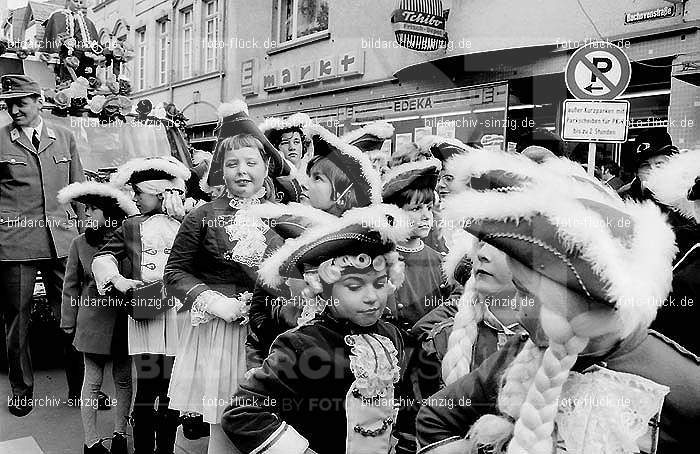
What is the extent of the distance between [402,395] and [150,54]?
18.4 m

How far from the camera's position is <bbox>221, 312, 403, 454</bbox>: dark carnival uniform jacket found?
6.14 feet

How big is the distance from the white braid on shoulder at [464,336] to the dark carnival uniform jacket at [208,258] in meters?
1.30

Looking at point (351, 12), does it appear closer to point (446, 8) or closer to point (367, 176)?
point (446, 8)

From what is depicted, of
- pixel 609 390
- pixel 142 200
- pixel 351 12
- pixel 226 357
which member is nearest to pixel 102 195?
pixel 142 200

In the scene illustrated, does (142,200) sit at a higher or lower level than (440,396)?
higher

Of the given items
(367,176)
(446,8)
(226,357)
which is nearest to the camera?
(367,176)

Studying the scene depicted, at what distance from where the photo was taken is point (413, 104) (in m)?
10.9

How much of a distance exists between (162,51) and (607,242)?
18.8 metres

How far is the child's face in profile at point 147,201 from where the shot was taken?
379 centimetres

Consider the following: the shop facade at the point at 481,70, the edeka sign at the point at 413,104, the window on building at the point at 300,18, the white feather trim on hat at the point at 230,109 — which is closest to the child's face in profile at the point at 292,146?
the white feather trim on hat at the point at 230,109

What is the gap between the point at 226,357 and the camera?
3.04 m

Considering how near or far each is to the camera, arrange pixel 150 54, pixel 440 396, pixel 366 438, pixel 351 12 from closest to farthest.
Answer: pixel 440 396
pixel 366 438
pixel 351 12
pixel 150 54

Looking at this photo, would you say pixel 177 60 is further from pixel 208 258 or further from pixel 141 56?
pixel 208 258

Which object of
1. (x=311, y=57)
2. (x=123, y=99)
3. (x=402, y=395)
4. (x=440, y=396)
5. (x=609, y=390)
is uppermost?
(x=311, y=57)
